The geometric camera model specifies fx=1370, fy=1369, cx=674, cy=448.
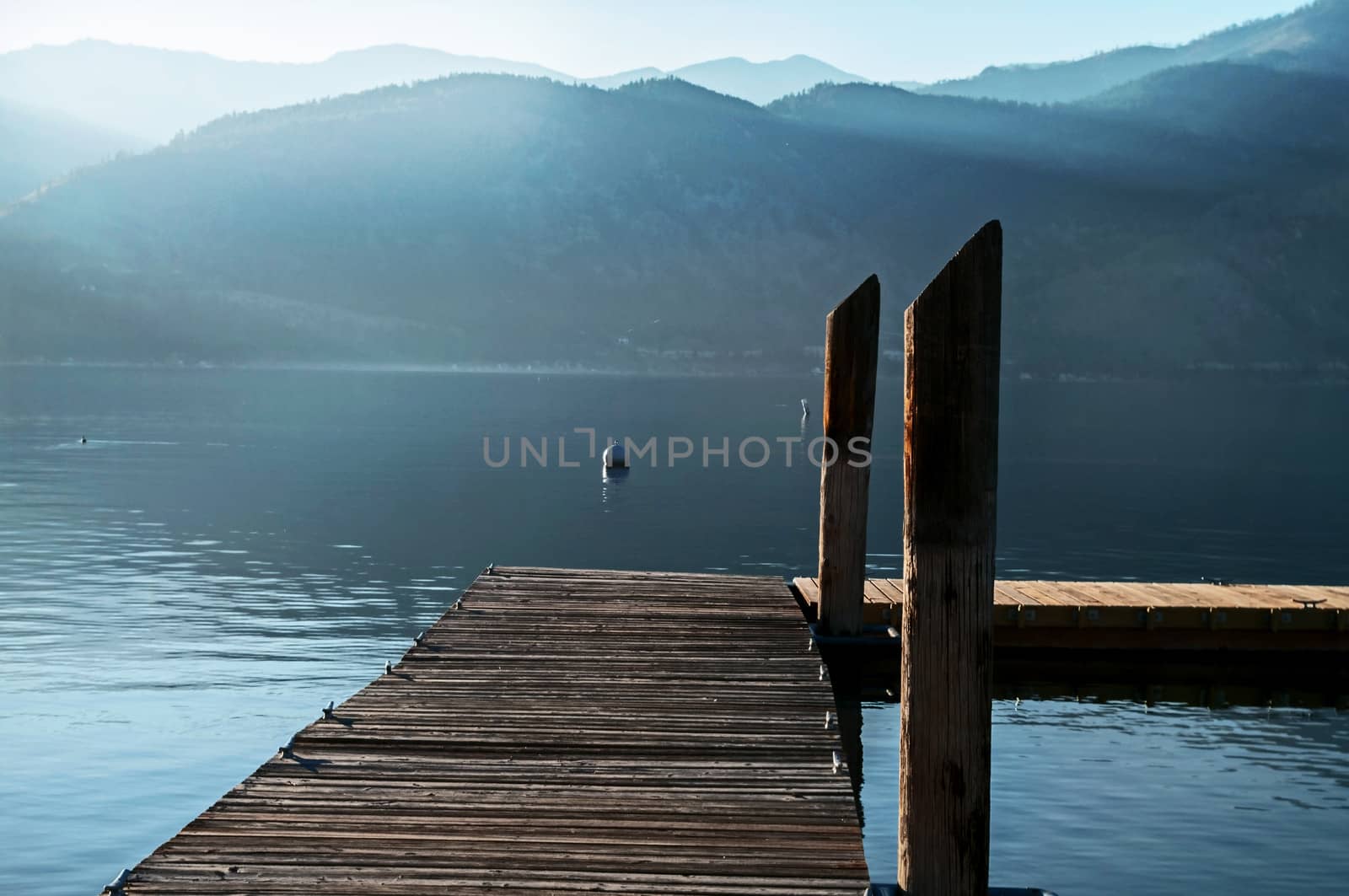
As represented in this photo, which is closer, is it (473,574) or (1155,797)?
(1155,797)

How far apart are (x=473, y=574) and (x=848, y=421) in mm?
17178

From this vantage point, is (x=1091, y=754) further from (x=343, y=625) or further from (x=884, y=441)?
(x=884, y=441)

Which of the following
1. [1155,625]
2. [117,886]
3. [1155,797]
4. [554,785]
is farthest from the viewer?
[1155,625]

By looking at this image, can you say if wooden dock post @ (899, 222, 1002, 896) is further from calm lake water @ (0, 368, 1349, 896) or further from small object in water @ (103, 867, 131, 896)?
small object in water @ (103, 867, 131, 896)

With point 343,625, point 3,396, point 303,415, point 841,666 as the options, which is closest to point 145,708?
point 343,625

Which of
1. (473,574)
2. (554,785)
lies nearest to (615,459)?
(473,574)

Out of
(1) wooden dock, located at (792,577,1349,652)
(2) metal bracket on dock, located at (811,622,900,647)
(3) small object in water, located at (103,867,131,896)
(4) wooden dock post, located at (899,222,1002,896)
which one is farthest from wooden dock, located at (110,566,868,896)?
(1) wooden dock, located at (792,577,1349,652)

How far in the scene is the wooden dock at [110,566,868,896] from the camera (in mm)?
7840

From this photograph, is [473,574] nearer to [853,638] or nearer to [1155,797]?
[853,638]

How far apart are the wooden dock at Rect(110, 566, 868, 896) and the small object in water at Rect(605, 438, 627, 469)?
44.4 m

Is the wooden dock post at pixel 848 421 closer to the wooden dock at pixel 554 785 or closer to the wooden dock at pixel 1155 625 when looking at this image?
the wooden dock at pixel 1155 625

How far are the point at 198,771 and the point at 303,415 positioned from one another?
90.7m

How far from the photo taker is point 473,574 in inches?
1238

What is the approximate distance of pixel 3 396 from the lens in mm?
119312
